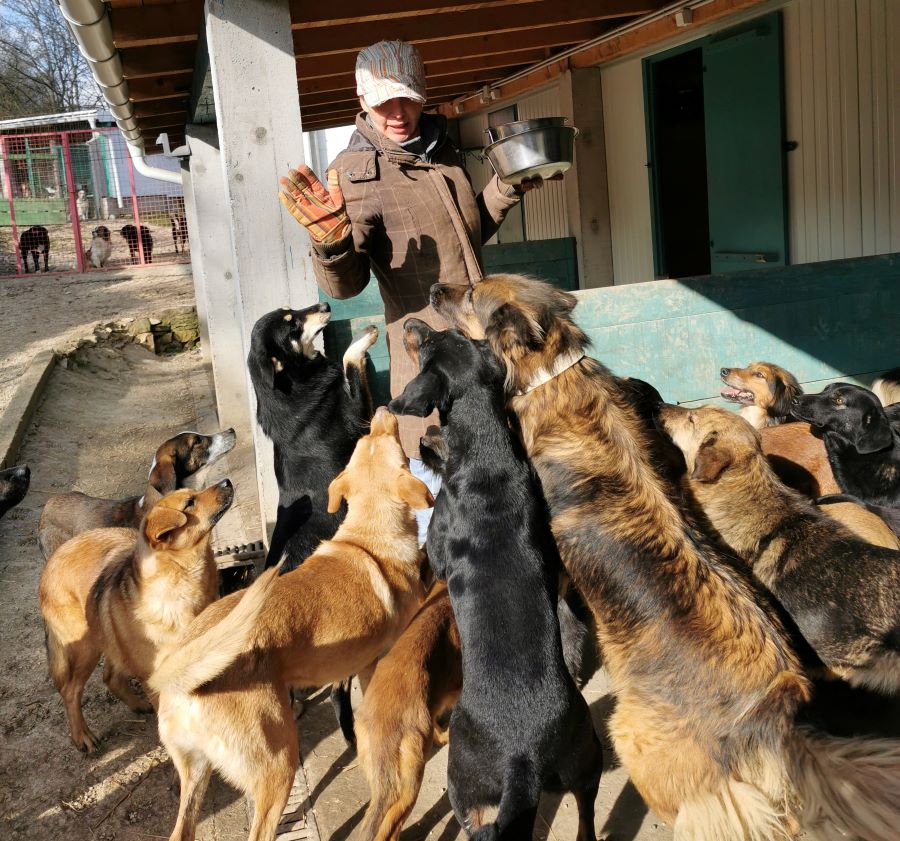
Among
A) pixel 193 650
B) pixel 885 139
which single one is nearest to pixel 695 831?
pixel 193 650

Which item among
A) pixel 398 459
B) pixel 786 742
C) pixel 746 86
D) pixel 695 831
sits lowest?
pixel 695 831

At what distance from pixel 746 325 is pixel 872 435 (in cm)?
140

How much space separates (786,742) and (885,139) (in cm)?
606

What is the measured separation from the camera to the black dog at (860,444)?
13.9 feet

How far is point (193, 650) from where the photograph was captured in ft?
9.20

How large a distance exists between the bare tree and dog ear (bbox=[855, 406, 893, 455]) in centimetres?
4070

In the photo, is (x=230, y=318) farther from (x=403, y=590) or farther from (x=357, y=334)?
(x=403, y=590)

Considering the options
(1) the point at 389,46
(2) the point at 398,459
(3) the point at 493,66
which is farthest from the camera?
(3) the point at 493,66

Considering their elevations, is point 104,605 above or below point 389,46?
below

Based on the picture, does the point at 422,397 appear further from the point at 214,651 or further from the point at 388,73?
the point at 388,73

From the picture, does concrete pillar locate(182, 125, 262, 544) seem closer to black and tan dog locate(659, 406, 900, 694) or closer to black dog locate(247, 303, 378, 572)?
black dog locate(247, 303, 378, 572)

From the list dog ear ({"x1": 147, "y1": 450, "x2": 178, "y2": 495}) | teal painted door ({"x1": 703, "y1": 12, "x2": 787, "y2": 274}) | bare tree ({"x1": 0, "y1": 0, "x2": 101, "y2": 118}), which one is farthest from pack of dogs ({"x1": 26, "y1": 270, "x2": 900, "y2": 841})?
bare tree ({"x1": 0, "y1": 0, "x2": 101, "y2": 118})

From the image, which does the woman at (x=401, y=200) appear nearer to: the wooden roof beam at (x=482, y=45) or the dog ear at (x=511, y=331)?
the dog ear at (x=511, y=331)

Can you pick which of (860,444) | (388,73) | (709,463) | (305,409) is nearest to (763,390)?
(860,444)
